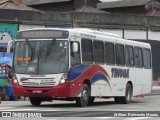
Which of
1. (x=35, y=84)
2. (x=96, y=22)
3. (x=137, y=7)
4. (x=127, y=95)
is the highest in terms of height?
(x=137, y=7)

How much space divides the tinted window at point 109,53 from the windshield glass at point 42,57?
10.8 ft

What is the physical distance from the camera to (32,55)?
1970 cm

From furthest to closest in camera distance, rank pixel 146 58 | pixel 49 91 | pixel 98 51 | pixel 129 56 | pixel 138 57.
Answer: pixel 146 58
pixel 138 57
pixel 129 56
pixel 98 51
pixel 49 91

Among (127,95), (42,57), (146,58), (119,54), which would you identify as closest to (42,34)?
(42,57)

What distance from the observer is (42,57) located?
1950 centimetres

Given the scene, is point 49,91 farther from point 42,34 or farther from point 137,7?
point 137,7

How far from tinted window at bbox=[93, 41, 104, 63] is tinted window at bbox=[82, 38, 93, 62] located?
425 millimetres

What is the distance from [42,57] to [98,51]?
2.94m

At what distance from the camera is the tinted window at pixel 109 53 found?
2241 cm

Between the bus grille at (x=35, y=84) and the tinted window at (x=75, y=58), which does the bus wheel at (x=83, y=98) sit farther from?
the bus grille at (x=35, y=84)

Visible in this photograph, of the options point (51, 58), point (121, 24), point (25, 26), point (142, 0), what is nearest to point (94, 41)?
point (51, 58)

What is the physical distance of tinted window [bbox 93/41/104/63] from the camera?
2136 cm

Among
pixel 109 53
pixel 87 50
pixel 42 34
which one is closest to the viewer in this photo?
pixel 42 34

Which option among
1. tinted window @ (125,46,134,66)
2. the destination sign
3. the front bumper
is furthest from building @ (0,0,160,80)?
the front bumper
